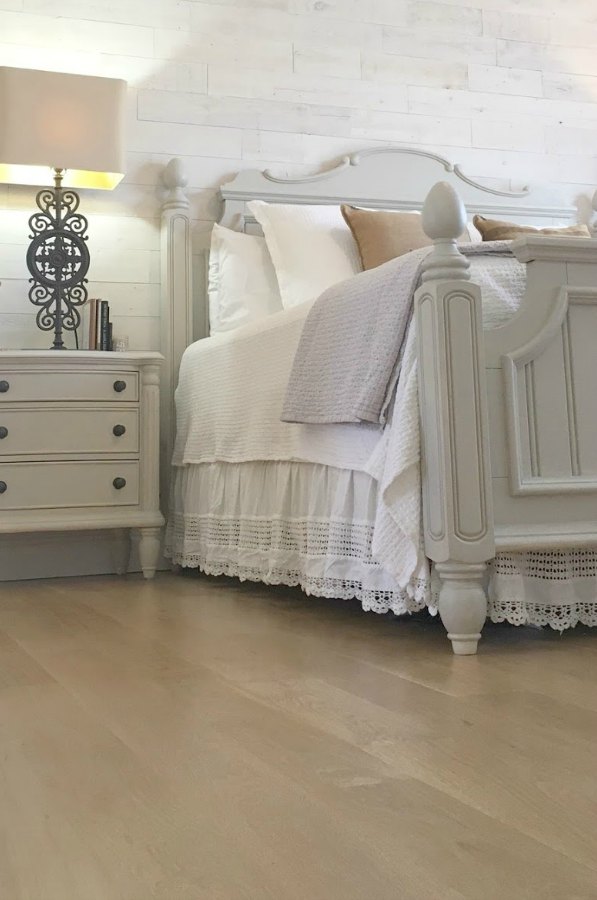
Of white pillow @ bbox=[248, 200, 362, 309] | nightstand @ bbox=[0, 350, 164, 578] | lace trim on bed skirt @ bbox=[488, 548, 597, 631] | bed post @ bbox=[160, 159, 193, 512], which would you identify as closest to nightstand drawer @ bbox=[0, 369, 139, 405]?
nightstand @ bbox=[0, 350, 164, 578]

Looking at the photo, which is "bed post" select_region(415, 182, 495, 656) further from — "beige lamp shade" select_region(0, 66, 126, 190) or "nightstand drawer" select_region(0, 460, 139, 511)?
"beige lamp shade" select_region(0, 66, 126, 190)

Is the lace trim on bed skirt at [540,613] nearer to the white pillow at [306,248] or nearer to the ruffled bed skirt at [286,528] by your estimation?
the ruffled bed skirt at [286,528]

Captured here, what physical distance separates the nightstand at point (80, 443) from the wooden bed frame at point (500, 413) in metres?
1.44

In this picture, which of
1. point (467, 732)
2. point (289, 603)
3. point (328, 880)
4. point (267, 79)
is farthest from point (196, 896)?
point (267, 79)

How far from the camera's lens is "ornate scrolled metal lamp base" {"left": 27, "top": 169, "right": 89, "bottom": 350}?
10.6 ft

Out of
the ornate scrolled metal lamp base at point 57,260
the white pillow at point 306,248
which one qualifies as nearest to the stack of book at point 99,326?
the ornate scrolled metal lamp base at point 57,260

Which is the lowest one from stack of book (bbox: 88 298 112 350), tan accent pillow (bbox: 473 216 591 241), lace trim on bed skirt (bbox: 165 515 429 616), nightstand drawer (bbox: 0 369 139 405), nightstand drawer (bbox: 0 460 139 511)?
lace trim on bed skirt (bbox: 165 515 429 616)

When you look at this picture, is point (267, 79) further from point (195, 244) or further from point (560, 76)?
point (560, 76)

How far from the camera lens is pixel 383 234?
3.15 meters

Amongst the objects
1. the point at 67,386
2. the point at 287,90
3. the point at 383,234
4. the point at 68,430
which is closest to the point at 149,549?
the point at 68,430

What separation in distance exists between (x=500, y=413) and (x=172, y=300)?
182 centimetres

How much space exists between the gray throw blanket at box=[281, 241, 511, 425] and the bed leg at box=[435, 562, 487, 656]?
1.17 ft

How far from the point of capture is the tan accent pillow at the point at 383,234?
3.12 meters

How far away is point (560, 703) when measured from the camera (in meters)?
1.35
